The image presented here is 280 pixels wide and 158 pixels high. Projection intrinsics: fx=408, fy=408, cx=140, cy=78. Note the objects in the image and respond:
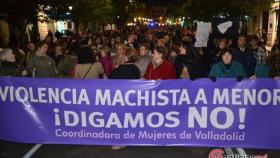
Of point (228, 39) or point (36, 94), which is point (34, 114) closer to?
point (36, 94)

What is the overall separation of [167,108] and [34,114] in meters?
2.13

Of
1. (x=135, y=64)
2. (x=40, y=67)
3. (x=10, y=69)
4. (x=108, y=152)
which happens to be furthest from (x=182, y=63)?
(x=10, y=69)

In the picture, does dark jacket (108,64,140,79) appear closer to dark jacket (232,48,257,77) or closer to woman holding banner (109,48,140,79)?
woman holding banner (109,48,140,79)

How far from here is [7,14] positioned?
16016 mm

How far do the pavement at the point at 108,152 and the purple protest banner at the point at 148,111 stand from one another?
207 mm

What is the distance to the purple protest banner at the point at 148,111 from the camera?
6.21 m

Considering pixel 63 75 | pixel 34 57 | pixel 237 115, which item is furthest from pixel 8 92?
pixel 237 115

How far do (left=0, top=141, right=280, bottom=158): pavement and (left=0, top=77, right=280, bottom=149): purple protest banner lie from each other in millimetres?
207

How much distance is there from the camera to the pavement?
6.45m

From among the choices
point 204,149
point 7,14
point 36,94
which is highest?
point 7,14

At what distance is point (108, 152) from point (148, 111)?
38.5 inches

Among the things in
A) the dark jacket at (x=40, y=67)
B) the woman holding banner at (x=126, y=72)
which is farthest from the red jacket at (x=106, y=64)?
the woman holding banner at (x=126, y=72)

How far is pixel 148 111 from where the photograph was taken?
6.35 metres

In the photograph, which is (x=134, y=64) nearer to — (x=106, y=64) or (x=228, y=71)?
(x=228, y=71)
